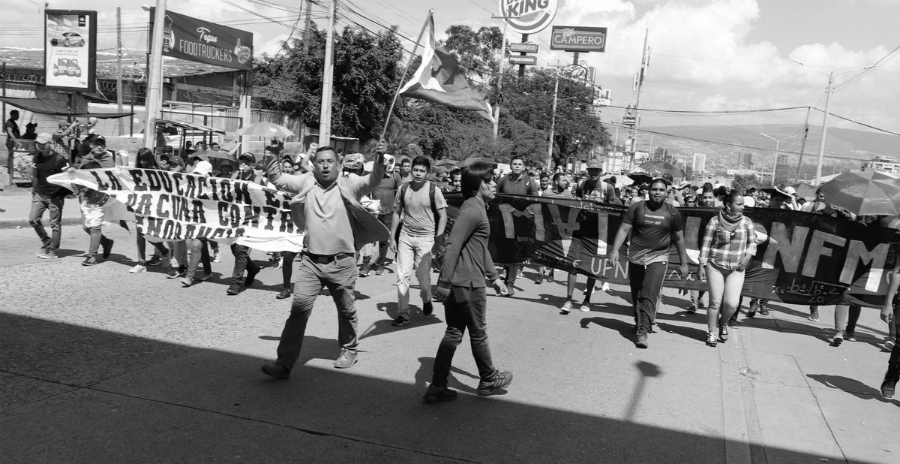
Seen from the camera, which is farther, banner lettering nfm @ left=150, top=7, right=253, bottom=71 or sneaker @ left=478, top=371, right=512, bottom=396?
banner lettering nfm @ left=150, top=7, right=253, bottom=71

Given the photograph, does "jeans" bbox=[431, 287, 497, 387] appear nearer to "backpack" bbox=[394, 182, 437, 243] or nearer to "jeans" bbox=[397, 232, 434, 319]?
"jeans" bbox=[397, 232, 434, 319]

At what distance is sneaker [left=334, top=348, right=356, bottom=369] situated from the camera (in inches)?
242

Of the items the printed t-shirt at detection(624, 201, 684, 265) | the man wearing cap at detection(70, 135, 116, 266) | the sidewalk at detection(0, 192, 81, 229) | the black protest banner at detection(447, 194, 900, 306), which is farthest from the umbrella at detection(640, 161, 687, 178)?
the sidewalk at detection(0, 192, 81, 229)

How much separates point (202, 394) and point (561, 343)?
394 cm

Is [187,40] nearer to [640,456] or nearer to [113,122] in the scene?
[113,122]

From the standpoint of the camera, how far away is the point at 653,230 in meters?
8.04

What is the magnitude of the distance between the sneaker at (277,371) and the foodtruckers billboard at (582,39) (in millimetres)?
80356

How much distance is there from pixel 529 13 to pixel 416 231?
52834 millimetres

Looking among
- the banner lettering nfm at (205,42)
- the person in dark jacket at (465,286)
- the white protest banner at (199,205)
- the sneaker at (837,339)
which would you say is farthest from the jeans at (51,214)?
the banner lettering nfm at (205,42)

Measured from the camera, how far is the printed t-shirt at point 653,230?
801 centimetres

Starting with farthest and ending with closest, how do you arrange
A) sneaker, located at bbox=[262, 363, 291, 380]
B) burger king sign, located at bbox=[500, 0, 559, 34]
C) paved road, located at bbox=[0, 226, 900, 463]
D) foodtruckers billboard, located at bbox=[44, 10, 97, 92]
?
burger king sign, located at bbox=[500, 0, 559, 34]
foodtruckers billboard, located at bbox=[44, 10, 97, 92]
sneaker, located at bbox=[262, 363, 291, 380]
paved road, located at bbox=[0, 226, 900, 463]

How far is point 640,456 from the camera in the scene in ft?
15.8

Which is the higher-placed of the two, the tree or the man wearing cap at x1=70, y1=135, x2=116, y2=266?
the tree

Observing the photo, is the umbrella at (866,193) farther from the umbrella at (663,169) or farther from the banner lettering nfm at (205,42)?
the banner lettering nfm at (205,42)
